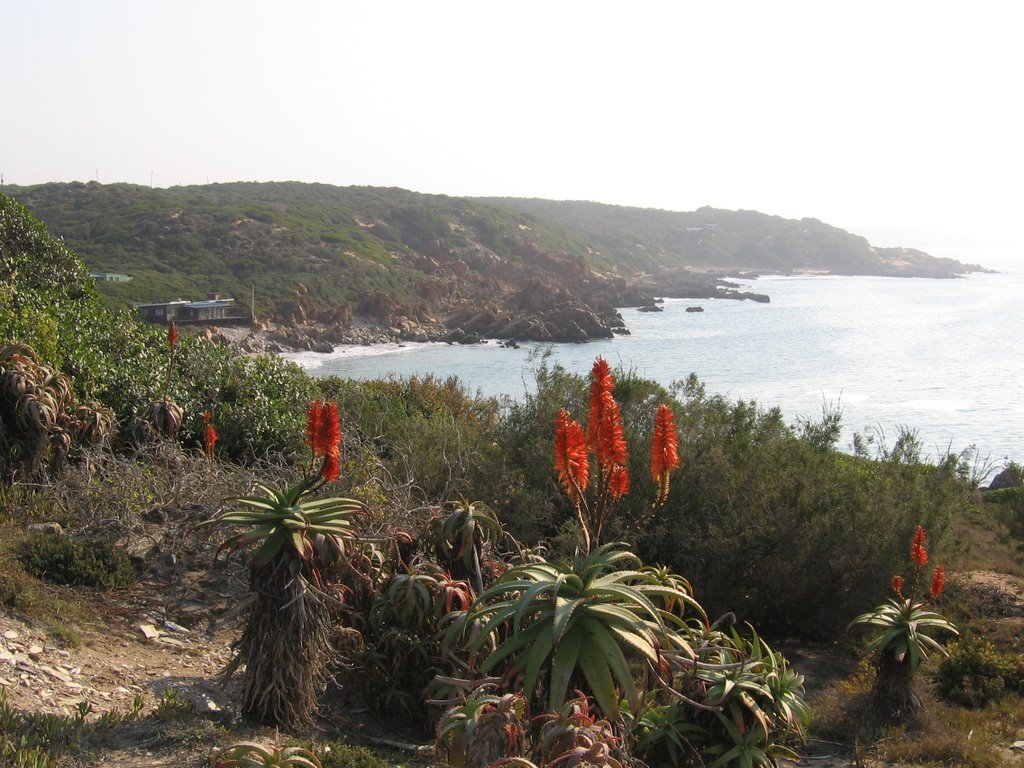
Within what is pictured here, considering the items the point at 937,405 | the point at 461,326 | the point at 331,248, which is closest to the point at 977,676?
the point at 937,405

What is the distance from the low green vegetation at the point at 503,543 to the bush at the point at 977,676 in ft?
0.07

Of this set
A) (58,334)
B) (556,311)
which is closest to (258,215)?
(556,311)

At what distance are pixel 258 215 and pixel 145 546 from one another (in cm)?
7866

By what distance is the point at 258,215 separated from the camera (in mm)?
82312

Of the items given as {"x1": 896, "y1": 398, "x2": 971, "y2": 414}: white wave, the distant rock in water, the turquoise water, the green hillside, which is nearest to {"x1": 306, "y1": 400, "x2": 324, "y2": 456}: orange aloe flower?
the turquoise water

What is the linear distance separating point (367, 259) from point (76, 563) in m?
71.8

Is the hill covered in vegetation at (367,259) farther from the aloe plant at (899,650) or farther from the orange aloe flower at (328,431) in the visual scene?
the orange aloe flower at (328,431)

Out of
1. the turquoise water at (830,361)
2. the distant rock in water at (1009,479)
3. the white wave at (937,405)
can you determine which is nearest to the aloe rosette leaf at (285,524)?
the turquoise water at (830,361)

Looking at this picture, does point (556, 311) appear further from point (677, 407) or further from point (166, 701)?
point (166, 701)

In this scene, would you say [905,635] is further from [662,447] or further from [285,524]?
[285,524]

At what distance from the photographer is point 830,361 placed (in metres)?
52.3

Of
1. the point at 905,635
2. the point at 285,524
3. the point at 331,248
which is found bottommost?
the point at 905,635

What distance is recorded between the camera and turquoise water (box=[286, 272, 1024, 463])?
3741 centimetres

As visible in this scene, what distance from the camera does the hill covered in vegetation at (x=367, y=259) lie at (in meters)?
64.1
